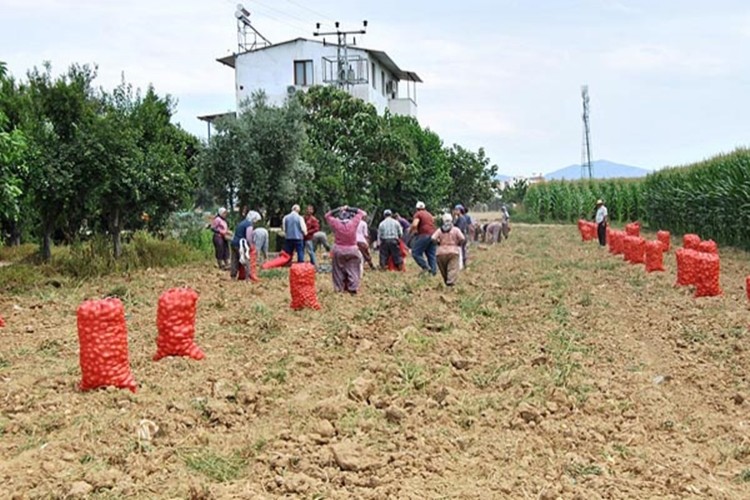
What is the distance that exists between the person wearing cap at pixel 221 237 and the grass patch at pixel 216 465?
1155 cm

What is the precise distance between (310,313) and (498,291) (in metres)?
3.97

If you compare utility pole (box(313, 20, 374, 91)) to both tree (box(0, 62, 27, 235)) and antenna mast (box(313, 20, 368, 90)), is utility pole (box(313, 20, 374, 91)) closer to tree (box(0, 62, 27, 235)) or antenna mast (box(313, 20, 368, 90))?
antenna mast (box(313, 20, 368, 90))

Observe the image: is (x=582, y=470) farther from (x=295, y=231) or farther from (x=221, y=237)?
(x=221, y=237)

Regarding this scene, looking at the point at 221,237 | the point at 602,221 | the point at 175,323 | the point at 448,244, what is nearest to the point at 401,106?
the point at 602,221

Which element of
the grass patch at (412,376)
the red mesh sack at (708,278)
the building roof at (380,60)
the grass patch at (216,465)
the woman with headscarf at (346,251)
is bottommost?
the grass patch at (216,465)

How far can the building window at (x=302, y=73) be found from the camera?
3919cm

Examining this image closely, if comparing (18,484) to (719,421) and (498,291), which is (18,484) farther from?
(498,291)

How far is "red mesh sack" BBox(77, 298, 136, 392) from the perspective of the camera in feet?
22.2

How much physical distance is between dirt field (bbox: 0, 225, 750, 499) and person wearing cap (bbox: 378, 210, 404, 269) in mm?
5326

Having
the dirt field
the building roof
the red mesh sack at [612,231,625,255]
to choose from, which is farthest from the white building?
the dirt field

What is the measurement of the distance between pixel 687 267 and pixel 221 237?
9.58 meters

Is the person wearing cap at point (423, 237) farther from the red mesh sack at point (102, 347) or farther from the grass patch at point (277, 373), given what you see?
the red mesh sack at point (102, 347)

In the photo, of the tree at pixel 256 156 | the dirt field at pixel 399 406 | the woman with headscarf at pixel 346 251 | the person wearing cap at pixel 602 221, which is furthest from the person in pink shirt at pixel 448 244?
the person wearing cap at pixel 602 221

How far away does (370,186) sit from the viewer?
97.6 ft
